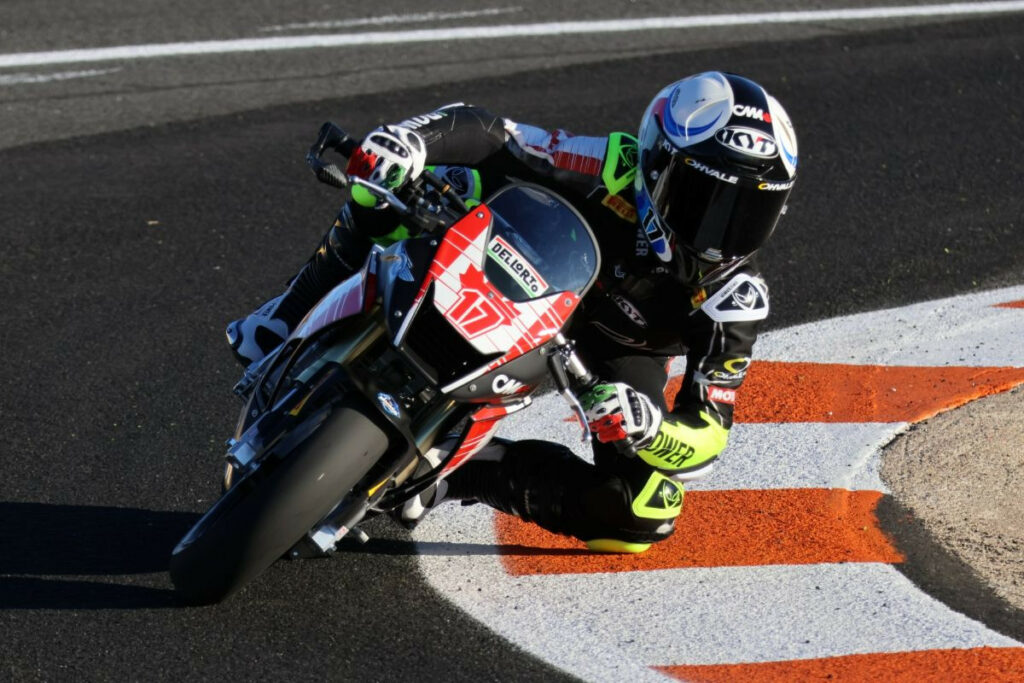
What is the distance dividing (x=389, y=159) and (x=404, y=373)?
71cm

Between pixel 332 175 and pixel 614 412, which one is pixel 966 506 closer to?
pixel 614 412

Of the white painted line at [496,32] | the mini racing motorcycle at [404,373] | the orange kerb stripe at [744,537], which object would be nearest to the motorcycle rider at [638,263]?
the orange kerb stripe at [744,537]

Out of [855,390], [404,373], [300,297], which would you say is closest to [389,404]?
[404,373]

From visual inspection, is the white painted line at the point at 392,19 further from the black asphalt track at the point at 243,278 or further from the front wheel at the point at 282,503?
the front wheel at the point at 282,503

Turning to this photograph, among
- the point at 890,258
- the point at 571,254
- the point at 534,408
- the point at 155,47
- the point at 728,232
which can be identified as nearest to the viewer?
the point at 571,254

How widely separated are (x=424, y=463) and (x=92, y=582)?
3.84ft

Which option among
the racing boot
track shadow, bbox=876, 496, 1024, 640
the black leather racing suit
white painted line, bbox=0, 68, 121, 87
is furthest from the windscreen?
white painted line, bbox=0, 68, 121, 87

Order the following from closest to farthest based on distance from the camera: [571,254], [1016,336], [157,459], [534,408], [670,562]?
1. [571,254]
2. [670,562]
3. [157,459]
4. [534,408]
5. [1016,336]

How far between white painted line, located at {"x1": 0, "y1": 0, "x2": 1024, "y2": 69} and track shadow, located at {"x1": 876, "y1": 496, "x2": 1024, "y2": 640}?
6186 millimetres

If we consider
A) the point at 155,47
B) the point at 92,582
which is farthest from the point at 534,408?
the point at 155,47

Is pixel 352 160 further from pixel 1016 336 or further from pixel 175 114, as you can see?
pixel 175 114

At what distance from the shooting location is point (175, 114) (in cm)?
904

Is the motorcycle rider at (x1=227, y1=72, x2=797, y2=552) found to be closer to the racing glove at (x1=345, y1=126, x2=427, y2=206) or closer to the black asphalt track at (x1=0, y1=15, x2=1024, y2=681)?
the racing glove at (x1=345, y1=126, x2=427, y2=206)

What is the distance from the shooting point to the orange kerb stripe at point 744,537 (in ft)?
16.8
